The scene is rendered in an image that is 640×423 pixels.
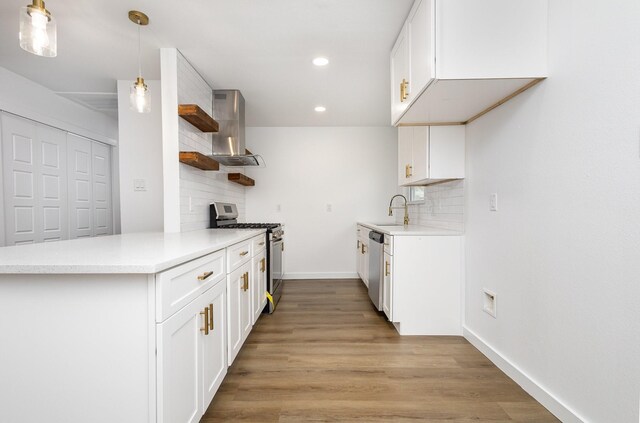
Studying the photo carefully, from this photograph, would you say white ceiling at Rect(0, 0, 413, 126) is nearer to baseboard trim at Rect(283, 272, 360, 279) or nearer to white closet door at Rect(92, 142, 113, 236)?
white closet door at Rect(92, 142, 113, 236)

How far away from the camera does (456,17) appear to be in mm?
1604

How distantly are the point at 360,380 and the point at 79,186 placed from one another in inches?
167

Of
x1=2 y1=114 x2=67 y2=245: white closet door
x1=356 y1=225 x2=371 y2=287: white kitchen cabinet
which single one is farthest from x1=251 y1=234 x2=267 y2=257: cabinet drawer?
x1=2 y1=114 x2=67 y2=245: white closet door

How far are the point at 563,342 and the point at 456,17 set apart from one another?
5.80 feet

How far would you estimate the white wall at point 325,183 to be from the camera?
4746 mm

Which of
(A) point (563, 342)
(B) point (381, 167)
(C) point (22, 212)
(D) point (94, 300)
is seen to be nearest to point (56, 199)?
(C) point (22, 212)

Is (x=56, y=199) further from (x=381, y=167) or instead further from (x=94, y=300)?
(x=381, y=167)

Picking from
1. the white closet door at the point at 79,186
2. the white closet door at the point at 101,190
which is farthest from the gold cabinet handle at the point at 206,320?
the white closet door at the point at 101,190

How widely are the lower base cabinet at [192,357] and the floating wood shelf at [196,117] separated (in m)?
1.52

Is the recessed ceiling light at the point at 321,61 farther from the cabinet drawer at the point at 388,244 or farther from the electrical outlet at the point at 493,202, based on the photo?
the electrical outlet at the point at 493,202

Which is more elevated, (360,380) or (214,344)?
(214,344)

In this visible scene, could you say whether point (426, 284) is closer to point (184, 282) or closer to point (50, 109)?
point (184, 282)

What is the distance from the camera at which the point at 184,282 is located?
1.24 meters

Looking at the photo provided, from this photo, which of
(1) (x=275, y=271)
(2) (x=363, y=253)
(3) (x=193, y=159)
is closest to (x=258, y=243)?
(1) (x=275, y=271)
